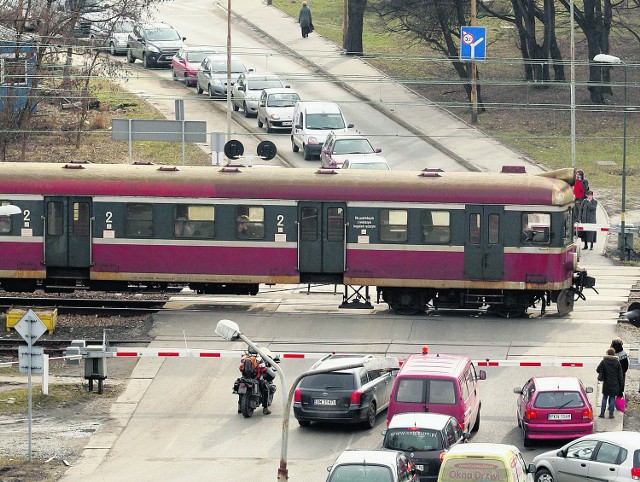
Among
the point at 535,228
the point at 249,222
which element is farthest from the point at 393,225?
the point at 249,222

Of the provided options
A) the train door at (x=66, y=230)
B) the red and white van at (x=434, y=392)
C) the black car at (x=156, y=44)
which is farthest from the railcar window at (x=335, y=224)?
the black car at (x=156, y=44)

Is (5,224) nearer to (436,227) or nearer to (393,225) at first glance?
(393,225)

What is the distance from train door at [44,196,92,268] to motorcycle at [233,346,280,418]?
29.8ft

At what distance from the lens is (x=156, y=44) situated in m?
66.6

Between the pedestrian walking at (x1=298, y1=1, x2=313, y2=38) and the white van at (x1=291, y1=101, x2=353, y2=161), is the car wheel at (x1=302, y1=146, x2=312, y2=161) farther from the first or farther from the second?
the pedestrian walking at (x1=298, y1=1, x2=313, y2=38)

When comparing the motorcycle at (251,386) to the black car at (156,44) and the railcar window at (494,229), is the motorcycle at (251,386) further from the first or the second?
the black car at (156,44)

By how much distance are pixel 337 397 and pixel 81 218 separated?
1167 cm

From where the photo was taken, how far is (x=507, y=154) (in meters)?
56.7

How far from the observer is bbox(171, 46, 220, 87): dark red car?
64.1 meters

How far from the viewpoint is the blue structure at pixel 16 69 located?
182ft

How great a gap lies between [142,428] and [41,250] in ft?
30.8

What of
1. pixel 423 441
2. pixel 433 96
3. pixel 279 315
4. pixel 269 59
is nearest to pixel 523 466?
pixel 423 441

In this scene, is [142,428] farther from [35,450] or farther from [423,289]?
[423,289]

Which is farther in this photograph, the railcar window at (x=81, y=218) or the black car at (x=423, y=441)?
the railcar window at (x=81, y=218)
